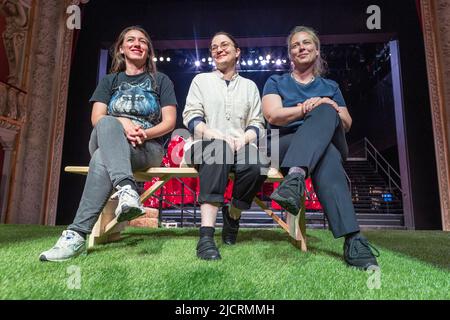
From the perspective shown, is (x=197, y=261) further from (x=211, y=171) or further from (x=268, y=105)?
(x=268, y=105)

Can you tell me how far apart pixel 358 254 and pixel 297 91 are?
863mm

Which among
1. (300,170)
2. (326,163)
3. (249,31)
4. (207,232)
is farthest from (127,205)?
(249,31)

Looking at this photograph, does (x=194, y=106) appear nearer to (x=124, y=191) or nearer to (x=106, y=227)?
(x=124, y=191)

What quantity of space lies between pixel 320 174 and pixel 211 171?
0.48m

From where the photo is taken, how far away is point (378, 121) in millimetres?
12383

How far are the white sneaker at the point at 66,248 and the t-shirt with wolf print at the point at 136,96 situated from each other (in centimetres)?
63

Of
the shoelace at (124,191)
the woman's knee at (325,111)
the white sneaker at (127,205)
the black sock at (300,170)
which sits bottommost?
the white sneaker at (127,205)

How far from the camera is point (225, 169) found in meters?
1.48

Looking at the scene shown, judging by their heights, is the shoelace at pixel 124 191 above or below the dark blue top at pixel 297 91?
below

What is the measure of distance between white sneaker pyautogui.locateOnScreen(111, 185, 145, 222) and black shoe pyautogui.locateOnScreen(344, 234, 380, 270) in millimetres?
854

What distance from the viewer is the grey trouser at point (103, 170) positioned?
1361 millimetres

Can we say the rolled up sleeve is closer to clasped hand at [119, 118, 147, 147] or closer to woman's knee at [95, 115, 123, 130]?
clasped hand at [119, 118, 147, 147]

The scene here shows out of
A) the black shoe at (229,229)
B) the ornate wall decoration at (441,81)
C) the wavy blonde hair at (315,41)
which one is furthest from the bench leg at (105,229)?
the ornate wall decoration at (441,81)

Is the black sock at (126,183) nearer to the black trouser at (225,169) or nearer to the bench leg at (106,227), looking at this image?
the black trouser at (225,169)
